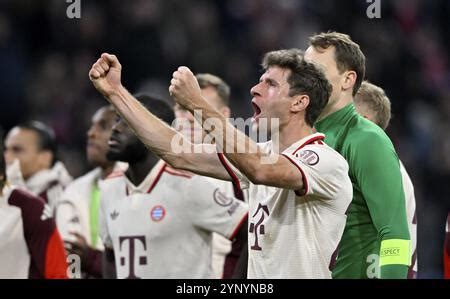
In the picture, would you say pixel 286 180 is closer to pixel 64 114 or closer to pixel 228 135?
pixel 228 135

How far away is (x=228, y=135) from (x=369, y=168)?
83cm

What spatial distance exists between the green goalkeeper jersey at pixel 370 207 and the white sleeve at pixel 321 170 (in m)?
0.31

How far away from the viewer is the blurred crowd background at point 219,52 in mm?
11414

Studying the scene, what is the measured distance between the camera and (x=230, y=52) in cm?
1219

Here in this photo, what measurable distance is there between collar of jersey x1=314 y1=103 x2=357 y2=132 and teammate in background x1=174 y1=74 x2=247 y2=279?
35.0 inches

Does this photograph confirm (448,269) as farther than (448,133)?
No

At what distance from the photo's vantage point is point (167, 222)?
5.29 m

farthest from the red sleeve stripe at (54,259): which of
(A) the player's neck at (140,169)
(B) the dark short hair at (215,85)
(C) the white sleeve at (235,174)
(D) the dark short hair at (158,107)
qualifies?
(B) the dark short hair at (215,85)

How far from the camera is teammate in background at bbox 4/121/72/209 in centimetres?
720

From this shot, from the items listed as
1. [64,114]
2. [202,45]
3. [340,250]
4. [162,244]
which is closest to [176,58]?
[202,45]

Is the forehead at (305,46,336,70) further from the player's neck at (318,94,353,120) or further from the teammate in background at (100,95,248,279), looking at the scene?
the teammate in background at (100,95,248,279)

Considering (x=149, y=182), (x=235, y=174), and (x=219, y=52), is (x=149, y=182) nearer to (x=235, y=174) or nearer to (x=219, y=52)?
(x=235, y=174)

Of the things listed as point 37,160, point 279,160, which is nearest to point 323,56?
point 279,160

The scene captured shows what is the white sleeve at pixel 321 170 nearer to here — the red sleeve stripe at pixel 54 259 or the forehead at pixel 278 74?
the forehead at pixel 278 74
